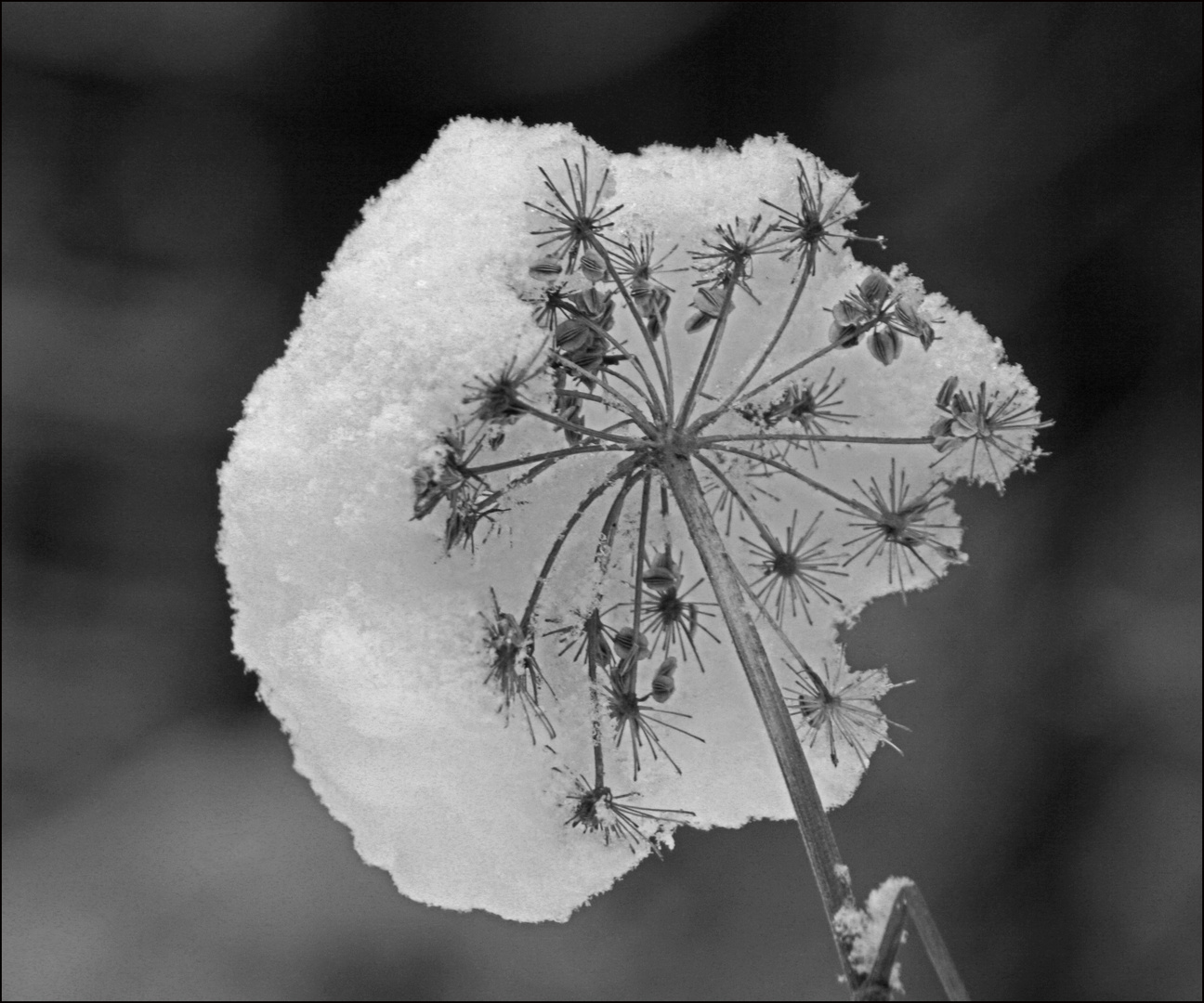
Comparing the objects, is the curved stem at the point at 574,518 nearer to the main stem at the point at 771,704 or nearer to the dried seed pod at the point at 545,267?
the main stem at the point at 771,704

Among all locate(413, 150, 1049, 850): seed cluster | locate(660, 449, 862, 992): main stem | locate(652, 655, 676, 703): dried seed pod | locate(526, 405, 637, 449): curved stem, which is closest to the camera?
locate(660, 449, 862, 992): main stem

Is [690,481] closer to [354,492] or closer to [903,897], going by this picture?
[354,492]

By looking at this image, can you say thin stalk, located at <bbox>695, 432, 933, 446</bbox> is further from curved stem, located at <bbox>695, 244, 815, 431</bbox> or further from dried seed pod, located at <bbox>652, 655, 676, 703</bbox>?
dried seed pod, located at <bbox>652, 655, 676, 703</bbox>

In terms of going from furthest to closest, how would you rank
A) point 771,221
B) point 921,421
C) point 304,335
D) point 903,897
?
point 921,421 < point 771,221 < point 304,335 < point 903,897

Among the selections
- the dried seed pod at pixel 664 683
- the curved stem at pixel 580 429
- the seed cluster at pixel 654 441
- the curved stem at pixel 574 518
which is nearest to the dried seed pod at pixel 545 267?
the seed cluster at pixel 654 441

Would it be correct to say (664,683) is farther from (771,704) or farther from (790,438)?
(790,438)

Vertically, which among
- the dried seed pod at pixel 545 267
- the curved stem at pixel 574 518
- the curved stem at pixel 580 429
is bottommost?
the curved stem at pixel 574 518

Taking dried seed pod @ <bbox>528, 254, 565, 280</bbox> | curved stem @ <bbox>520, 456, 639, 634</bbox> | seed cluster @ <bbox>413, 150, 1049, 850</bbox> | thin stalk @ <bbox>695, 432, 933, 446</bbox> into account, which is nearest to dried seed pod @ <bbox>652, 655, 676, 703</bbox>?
seed cluster @ <bbox>413, 150, 1049, 850</bbox>

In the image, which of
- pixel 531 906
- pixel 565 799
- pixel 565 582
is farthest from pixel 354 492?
pixel 531 906
